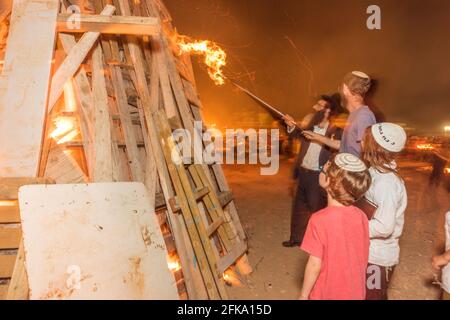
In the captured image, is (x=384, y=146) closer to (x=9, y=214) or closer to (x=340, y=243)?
(x=340, y=243)

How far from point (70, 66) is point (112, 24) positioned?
61cm

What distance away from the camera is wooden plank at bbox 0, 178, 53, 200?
281 centimetres

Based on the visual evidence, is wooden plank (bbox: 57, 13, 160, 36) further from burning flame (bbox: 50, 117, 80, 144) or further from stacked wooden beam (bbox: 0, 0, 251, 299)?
burning flame (bbox: 50, 117, 80, 144)

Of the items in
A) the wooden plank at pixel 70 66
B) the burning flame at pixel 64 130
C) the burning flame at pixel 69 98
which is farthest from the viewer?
the burning flame at pixel 69 98

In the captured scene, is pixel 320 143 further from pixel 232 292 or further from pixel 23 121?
pixel 23 121

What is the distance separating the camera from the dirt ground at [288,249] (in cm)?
405

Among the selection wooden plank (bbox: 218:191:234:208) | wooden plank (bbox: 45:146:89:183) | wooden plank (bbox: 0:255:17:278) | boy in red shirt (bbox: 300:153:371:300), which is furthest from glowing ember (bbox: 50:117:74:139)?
boy in red shirt (bbox: 300:153:371:300)

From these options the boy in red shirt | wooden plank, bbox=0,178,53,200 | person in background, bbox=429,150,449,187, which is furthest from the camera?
person in background, bbox=429,150,449,187

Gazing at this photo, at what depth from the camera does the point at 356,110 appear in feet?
11.7

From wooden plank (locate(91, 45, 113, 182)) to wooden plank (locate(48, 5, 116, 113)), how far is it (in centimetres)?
31

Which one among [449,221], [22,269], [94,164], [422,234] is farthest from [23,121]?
[422,234]

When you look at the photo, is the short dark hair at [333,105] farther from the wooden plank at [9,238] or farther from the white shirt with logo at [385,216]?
the wooden plank at [9,238]

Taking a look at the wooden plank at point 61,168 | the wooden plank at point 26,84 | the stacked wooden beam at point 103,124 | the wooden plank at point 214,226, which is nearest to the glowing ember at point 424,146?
the stacked wooden beam at point 103,124

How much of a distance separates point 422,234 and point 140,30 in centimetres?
566
